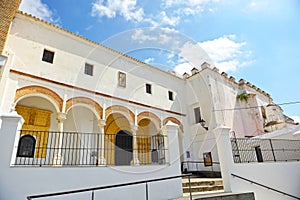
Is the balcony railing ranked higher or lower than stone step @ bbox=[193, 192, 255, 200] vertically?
higher

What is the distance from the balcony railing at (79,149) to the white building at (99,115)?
0.05m

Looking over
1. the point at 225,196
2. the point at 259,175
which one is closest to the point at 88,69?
the point at 225,196

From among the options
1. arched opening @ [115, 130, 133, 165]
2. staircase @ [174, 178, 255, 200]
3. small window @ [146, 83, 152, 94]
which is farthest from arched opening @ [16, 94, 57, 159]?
staircase @ [174, 178, 255, 200]

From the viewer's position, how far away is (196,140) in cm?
1380

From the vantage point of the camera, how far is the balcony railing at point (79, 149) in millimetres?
6680

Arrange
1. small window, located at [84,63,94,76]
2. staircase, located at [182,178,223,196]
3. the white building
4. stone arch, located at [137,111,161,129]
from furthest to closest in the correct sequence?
stone arch, located at [137,111,161,129] < small window, located at [84,63,94,76] < staircase, located at [182,178,223,196] < the white building

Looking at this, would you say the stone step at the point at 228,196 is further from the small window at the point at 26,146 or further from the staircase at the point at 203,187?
the small window at the point at 26,146

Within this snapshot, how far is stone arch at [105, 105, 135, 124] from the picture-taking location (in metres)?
10.3

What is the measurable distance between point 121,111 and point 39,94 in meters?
4.14

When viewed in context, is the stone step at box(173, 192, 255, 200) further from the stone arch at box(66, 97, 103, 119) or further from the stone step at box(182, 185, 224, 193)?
the stone arch at box(66, 97, 103, 119)

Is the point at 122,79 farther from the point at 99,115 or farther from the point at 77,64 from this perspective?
the point at 99,115

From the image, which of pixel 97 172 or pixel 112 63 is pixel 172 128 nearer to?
pixel 97 172

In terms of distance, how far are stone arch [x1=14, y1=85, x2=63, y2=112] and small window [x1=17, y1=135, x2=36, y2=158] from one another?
76.3 inches

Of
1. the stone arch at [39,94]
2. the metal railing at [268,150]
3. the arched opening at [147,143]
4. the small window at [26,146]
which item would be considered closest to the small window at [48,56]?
the stone arch at [39,94]
